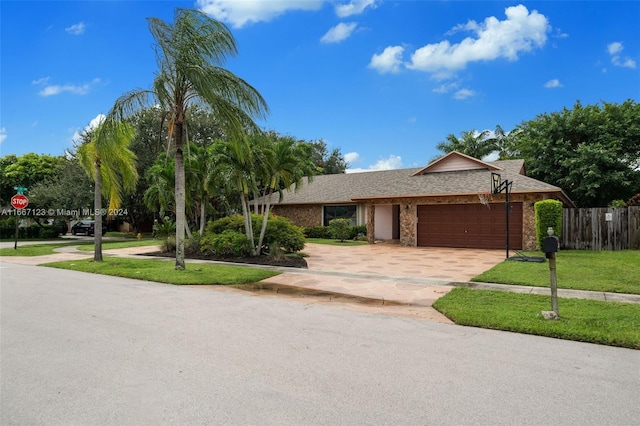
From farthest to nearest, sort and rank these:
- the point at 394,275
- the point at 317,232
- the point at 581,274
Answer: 1. the point at 317,232
2. the point at 394,275
3. the point at 581,274

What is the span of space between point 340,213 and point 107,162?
15139mm

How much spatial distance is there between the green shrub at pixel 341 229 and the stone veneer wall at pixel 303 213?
10.7ft

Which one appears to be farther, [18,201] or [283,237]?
[18,201]

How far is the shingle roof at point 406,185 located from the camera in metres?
19.3

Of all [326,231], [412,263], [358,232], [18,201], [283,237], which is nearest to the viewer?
[412,263]

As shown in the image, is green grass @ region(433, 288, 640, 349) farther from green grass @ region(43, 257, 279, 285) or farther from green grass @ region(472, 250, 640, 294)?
green grass @ region(43, 257, 279, 285)

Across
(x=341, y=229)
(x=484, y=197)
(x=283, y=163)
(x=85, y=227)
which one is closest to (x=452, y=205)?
(x=484, y=197)

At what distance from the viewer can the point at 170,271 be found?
11.8 m

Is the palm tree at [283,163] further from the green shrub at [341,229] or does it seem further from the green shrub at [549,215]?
the green shrub at [341,229]

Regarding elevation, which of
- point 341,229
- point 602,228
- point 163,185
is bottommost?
point 341,229

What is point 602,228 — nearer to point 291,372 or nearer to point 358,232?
point 358,232

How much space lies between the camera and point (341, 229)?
23828 millimetres

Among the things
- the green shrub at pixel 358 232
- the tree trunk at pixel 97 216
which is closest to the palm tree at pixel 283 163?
the tree trunk at pixel 97 216

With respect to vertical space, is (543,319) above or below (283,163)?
below
